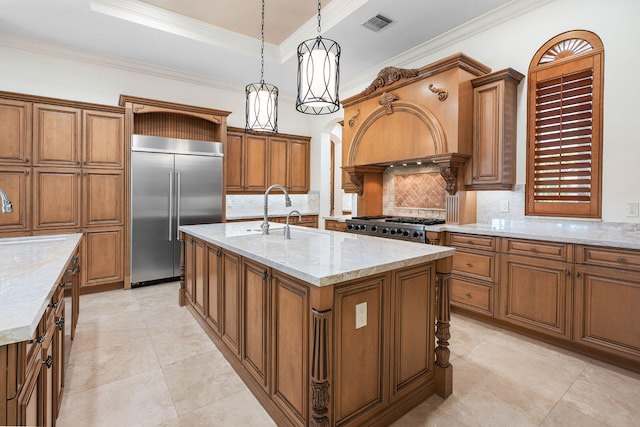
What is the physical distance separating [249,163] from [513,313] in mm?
4293

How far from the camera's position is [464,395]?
2023mm

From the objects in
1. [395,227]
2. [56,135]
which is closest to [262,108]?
[395,227]

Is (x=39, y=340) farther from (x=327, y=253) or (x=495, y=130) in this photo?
(x=495, y=130)

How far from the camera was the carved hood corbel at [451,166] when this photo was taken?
3402 mm

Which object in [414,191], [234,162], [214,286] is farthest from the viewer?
[234,162]

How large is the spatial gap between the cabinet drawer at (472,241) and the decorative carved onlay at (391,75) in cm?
189

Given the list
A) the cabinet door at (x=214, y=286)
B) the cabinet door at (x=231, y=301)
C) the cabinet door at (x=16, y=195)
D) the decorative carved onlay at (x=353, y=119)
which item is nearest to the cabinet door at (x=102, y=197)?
the cabinet door at (x=16, y=195)

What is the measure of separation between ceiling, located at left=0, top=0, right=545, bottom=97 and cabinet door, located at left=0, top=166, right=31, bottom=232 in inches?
64.0

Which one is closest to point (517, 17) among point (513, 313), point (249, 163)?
point (513, 313)

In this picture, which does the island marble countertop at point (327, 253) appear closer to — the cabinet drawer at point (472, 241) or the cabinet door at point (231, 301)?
the cabinet door at point (231, 301)

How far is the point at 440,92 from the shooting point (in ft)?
11.3

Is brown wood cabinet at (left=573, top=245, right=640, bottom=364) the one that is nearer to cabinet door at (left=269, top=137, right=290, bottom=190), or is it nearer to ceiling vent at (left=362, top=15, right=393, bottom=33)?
ceiling vent at (left=362, top=15, right=393, bottom=33)

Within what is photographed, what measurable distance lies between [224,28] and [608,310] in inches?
191

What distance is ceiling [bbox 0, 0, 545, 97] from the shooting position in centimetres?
339
